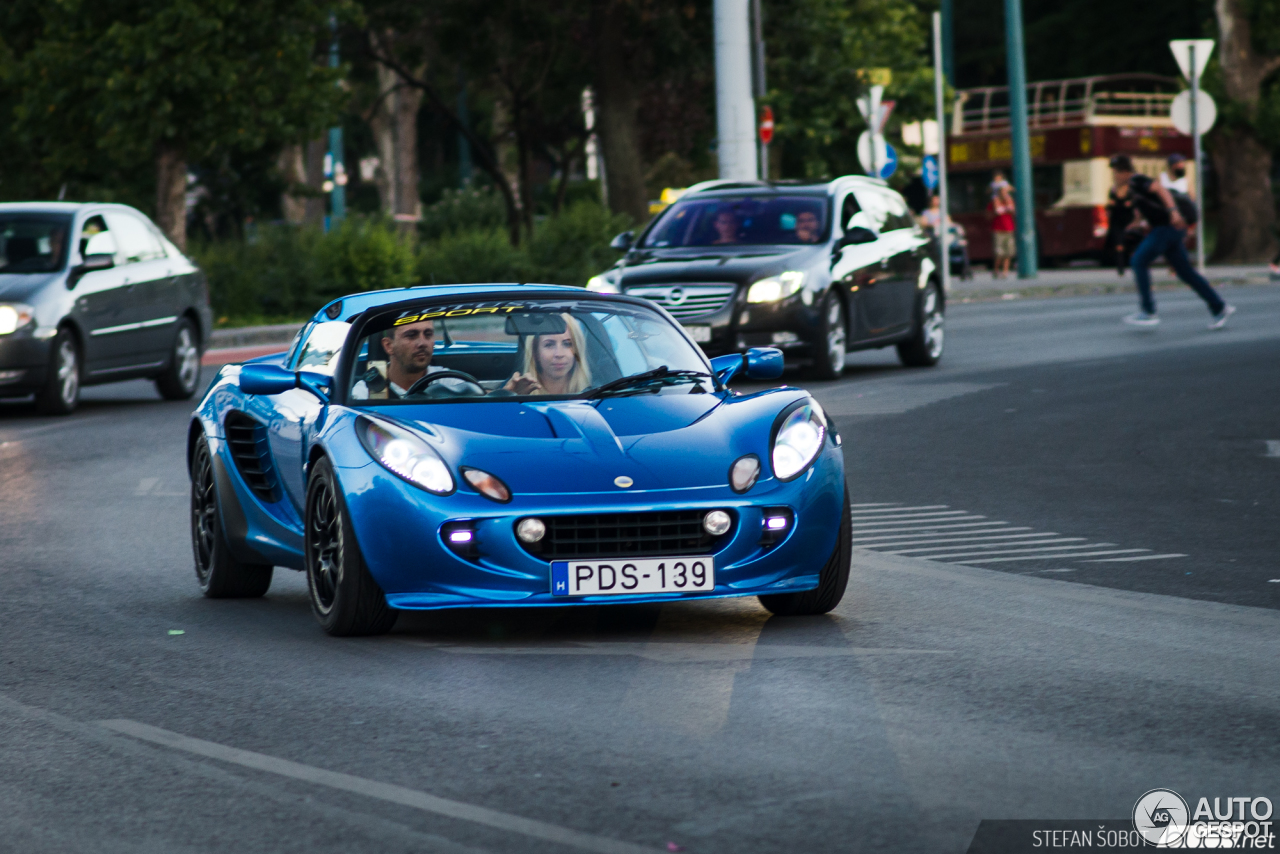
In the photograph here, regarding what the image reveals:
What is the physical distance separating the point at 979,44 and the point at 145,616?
72.1 metres

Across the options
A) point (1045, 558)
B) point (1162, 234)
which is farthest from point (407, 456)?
point (1162, 234)

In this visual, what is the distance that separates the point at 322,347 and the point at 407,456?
1.52 meters

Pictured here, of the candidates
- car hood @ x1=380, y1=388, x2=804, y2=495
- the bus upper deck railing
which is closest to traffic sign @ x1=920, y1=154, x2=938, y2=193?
the bus upper deck railing

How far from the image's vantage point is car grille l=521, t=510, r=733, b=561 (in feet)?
23.2

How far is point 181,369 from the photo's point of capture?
736 inches

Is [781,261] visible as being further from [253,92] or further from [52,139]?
[52,139]

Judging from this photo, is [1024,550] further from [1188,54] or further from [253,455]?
[1188,54]

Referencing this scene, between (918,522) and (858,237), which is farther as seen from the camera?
(858,237)

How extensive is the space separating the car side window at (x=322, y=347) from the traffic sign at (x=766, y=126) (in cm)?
2282

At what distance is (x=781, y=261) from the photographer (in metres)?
18.6

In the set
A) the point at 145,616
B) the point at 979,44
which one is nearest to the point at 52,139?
the point at 145,616

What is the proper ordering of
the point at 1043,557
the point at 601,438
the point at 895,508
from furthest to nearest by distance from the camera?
the point at 895,508 → the point at 1043,557 → the point at 601,438

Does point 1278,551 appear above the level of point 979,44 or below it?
below

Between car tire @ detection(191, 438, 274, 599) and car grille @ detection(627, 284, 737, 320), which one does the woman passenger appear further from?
car grille @ detection(627, 284, 737, 320)
